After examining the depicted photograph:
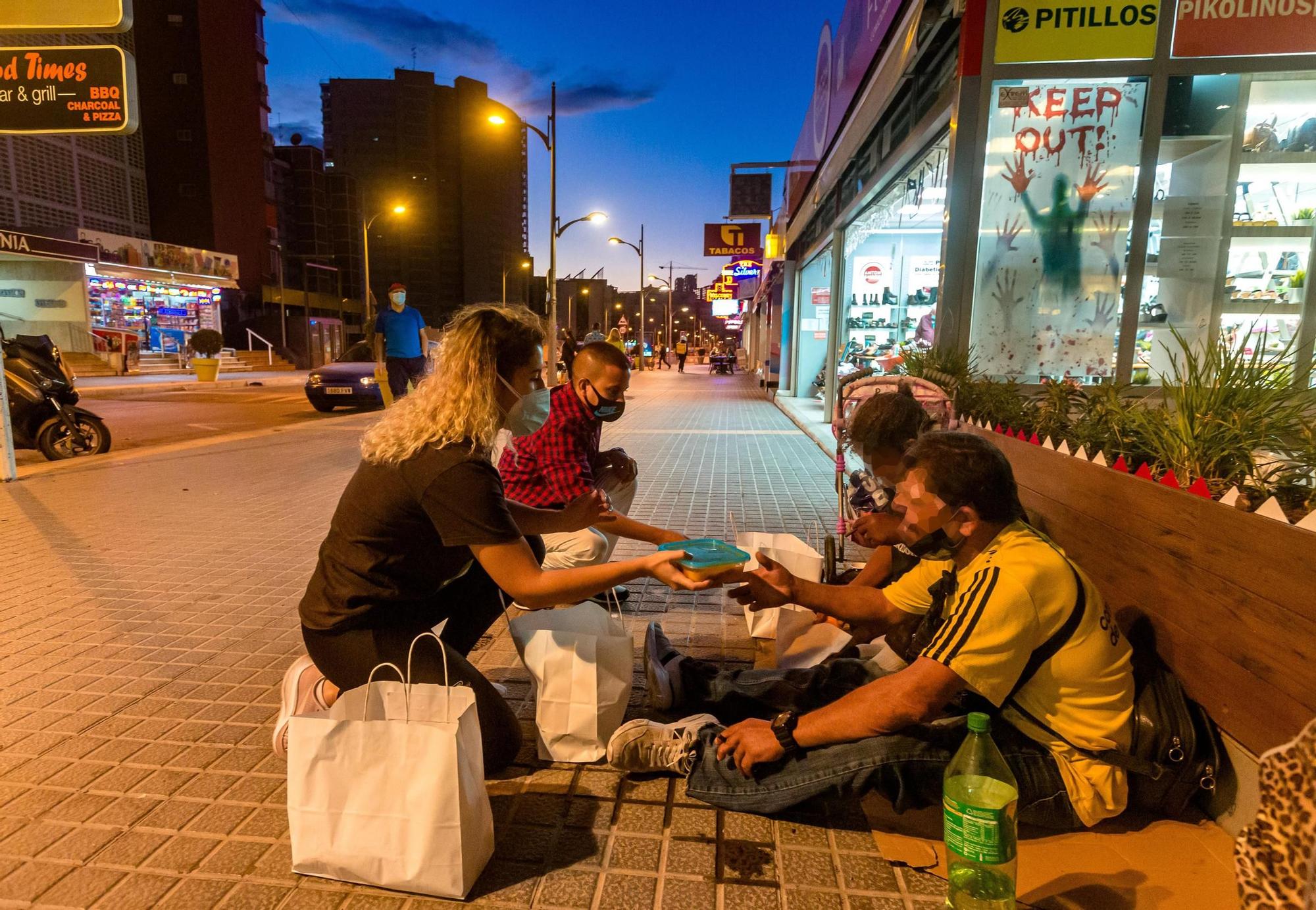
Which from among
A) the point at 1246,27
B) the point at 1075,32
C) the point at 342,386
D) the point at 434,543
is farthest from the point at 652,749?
the point at 342,386

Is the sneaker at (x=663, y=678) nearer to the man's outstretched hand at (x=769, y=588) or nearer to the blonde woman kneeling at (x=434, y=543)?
the man's outstretched hand at (x=769, y=588)

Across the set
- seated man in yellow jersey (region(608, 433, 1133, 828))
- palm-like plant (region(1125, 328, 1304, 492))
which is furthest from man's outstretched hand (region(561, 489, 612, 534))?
palm-like plant (region(1125, 328, 1304, 492))

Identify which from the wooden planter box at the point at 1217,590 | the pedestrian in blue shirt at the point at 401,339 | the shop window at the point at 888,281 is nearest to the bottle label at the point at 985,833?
the wooden planter box at the point at 1217,590

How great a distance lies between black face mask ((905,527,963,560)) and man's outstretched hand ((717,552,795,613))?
1.56 feet

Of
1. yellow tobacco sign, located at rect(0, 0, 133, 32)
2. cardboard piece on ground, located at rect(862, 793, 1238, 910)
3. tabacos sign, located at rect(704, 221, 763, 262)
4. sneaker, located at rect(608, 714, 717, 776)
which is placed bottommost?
cardboard piece on ground, located at rect(862, 793, 1238, 910)

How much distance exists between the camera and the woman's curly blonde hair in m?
2.38

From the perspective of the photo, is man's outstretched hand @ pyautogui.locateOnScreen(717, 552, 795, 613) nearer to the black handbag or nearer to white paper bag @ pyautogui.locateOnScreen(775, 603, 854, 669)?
white paper bag @ pyautogui.locateOnScreen(775, 603, 854, 669)

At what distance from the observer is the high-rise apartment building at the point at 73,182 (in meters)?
30.0

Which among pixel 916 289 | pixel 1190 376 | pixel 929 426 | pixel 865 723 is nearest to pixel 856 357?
pixel 916 289

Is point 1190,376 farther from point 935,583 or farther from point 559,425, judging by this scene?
point 559,425

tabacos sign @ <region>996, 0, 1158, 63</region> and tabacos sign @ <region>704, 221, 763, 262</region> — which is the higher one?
tabacos sign @ <region>704, 221, 763, 262</region>

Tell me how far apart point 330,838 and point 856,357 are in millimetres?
12358

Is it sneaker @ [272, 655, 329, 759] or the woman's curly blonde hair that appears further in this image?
sneaker @ [272, 655, 329, 759]

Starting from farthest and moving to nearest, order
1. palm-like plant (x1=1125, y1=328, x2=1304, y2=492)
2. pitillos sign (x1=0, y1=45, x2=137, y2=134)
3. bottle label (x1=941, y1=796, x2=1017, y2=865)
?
pitillos sign (x1=0, y1=45, x2=137, y2=134) < palm-like plant (x1=1125, y1=328, x2=1304, y2=492) < bottle label (x1=941, y1=796, x2=1017, y2=865)
